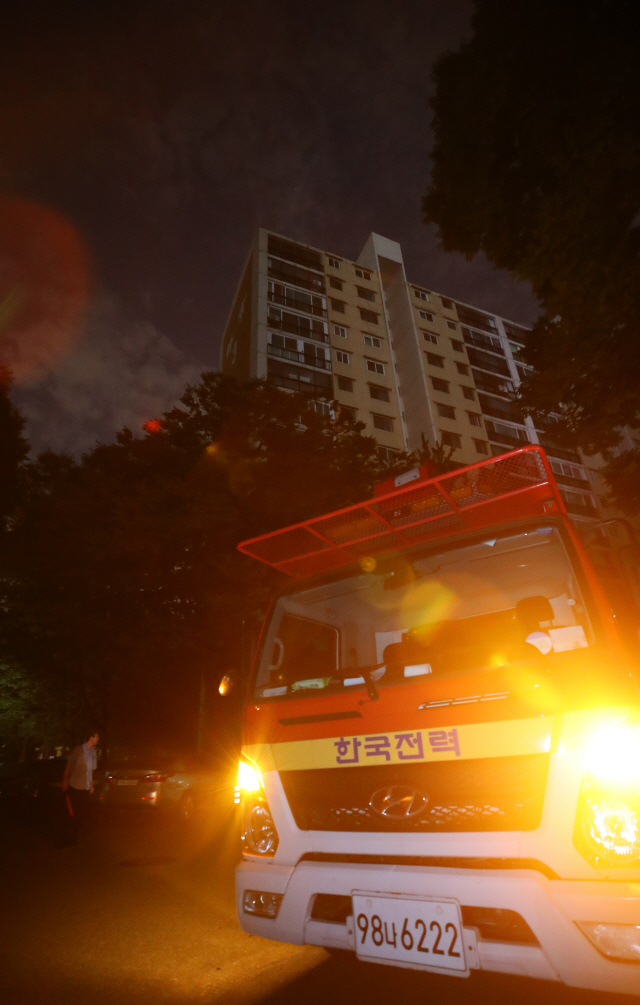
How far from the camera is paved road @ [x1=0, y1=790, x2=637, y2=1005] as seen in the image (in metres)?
2.80

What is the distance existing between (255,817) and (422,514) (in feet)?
6.49

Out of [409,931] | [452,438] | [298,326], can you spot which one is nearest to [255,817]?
[409,931]

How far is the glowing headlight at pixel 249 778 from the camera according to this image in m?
2.71

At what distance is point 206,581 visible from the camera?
472 inches

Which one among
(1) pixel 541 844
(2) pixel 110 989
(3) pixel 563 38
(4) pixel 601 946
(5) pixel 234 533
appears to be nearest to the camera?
(4) pixel 601 946

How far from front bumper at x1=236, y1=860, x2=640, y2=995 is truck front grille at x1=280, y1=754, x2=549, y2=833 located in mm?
181

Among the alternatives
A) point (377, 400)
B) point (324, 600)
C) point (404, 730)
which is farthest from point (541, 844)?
point (377, 400)

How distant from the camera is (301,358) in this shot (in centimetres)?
3619

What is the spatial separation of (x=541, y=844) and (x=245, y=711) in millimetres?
1702

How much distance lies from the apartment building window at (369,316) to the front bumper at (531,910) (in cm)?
4290

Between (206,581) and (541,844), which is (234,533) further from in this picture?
(541,844)

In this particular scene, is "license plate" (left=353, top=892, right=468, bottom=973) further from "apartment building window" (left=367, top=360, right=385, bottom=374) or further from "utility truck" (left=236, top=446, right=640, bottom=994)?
"apartment building window" (left=367, top=360, right=385, bottom=374)

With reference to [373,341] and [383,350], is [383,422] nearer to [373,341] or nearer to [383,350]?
[383,350]

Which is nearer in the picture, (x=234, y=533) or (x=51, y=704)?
(x=234, y=533)
